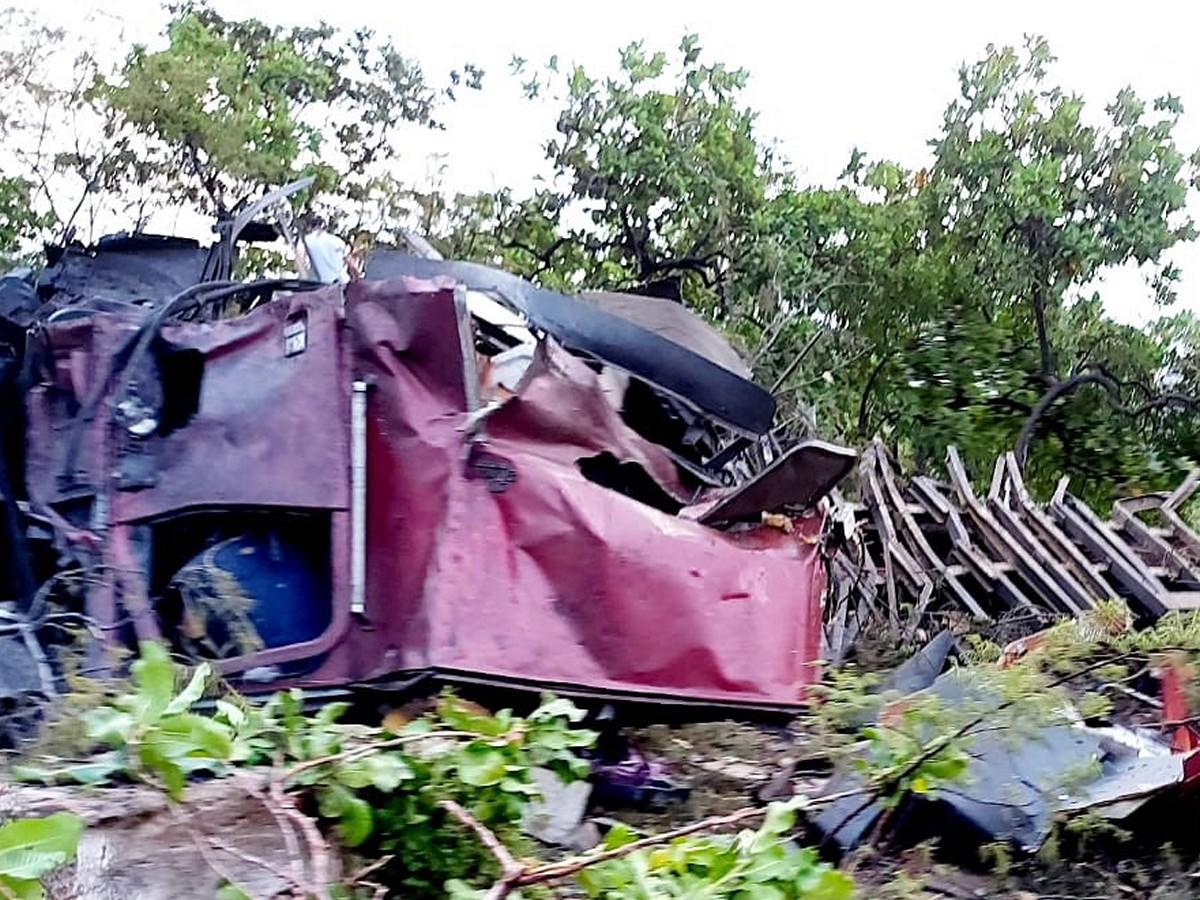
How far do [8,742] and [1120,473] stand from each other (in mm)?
10195

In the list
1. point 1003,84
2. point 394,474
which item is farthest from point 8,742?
point 1003,84

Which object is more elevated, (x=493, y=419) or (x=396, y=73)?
(x=396, y=73)

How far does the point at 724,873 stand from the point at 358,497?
2056mm

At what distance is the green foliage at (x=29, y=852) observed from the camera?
63.4 inches

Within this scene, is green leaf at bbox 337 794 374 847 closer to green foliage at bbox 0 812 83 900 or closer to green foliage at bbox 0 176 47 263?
green foliage at bbox 0 812 83 900

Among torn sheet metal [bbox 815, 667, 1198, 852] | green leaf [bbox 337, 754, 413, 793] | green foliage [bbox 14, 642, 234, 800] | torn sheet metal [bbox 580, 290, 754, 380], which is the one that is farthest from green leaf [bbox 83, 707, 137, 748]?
torn sheet metal [bbox 580, 290, 754, 380]

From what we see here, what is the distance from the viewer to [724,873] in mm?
2133

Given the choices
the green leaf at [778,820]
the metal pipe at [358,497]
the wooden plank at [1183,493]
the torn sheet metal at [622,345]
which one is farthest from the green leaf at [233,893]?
the wooden plank at [1183,493]

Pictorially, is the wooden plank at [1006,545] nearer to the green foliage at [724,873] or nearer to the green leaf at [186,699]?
the green foliage at [724,873]

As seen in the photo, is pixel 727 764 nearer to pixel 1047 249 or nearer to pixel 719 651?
pixel 719 651

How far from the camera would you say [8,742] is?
3484 millimetres

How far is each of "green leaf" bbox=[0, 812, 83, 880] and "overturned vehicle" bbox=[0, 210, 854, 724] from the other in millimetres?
1962

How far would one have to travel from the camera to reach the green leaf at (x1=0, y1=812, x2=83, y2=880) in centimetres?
161

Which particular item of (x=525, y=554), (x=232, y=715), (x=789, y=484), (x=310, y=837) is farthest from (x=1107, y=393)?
(x=310, y=837)
